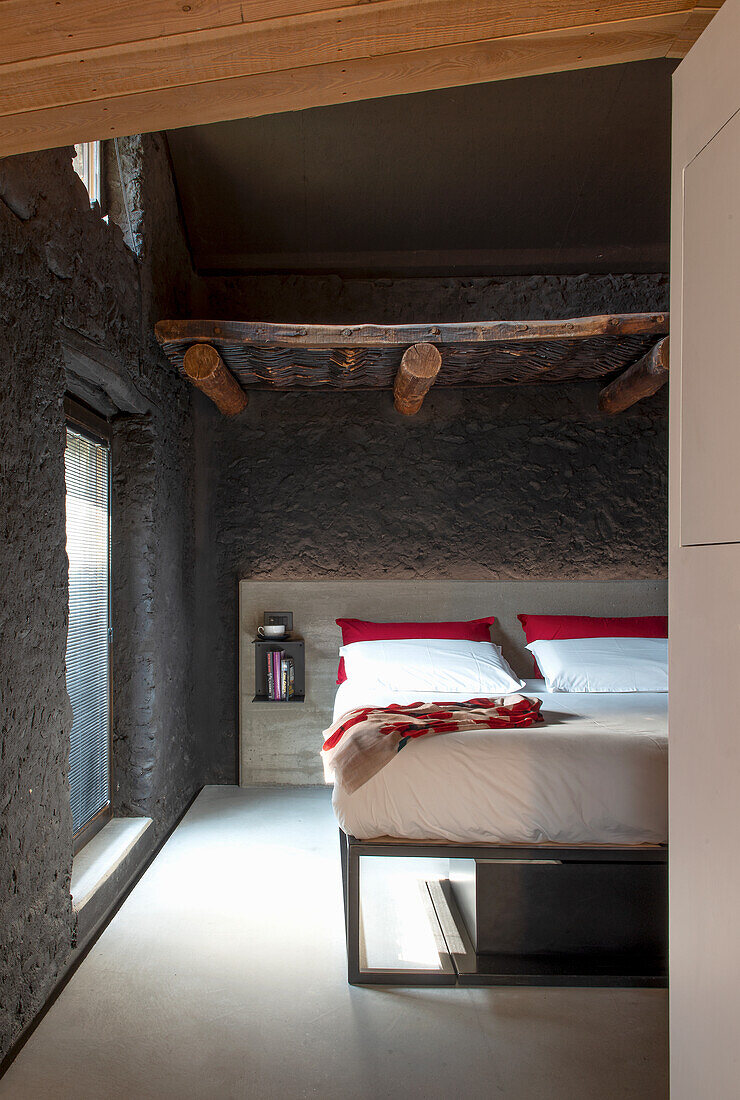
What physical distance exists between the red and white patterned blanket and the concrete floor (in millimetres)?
653

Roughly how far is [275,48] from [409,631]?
129 inches

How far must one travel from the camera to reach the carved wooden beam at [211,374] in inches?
135

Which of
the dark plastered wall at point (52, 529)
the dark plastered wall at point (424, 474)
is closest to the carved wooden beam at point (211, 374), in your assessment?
the dark plastered wall at point (52, 529)

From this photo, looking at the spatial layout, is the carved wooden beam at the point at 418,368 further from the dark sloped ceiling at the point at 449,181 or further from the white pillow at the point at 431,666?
the white pillow at the point at 431,666

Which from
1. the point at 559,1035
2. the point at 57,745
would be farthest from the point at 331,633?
the point at 559,1035

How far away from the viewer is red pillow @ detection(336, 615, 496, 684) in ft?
13.8

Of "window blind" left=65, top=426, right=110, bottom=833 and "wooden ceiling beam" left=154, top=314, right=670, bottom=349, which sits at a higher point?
"wooden ceiling beam" left=154, top=314, right=670, bottom=349

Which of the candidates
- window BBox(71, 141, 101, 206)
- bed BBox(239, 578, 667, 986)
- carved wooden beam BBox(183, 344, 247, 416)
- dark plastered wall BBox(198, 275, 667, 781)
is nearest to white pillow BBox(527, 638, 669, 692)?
dark plastered wall BBox(198, 275, 667, 781)

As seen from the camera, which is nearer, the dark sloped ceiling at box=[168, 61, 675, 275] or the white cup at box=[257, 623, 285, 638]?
the dark sloped ceiling at box=[168, 61, 675, 275]

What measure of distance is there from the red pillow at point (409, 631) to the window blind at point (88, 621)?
4.56 ft

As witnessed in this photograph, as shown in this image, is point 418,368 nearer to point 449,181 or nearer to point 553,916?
point 449,181

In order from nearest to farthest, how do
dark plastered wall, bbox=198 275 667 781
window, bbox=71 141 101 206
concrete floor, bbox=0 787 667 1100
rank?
concrete floor, bbox=0 787 667 1100, window, bbox=71 141 101 206, dark plastered wall, bbox=198 275 667 781

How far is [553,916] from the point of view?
2.44m

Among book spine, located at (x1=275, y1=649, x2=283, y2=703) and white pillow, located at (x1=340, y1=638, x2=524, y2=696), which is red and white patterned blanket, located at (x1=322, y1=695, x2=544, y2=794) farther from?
book spine, located at (x1=275, y1=649, x2=283, y2=703)
